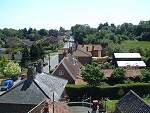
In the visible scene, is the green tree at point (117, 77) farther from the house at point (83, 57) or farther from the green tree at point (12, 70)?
the house at point (83, 57)

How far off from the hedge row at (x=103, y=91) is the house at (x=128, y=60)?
2352 cm

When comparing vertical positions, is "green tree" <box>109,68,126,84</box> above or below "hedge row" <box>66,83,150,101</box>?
above

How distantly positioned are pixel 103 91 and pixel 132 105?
22319 millimetres

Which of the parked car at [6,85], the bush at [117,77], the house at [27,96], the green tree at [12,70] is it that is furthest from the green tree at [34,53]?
the house at [27,96]

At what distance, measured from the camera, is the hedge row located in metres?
54.4

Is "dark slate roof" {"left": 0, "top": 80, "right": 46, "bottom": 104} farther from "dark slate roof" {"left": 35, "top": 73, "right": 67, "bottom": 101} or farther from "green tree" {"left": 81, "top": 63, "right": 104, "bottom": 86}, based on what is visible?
"green tree" {"left": 81, "top": 63, "right": 104, "bottom": 86}

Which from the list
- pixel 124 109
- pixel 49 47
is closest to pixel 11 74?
pixel 124 109

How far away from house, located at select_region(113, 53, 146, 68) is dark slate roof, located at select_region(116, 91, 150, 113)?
147 ft

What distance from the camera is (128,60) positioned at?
3381 inches

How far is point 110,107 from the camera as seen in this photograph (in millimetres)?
47281

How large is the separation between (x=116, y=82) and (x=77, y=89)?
1082cm

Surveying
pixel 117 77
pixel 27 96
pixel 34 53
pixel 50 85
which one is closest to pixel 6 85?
pixel 117 77

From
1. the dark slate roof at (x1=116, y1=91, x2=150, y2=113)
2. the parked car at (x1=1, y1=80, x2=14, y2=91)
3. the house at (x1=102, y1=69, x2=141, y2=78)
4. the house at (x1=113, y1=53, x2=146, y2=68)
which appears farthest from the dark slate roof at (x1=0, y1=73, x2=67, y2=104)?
the house at (x1=113, y1=53, x2=146, y2=68)

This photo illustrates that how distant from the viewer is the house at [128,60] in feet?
263
